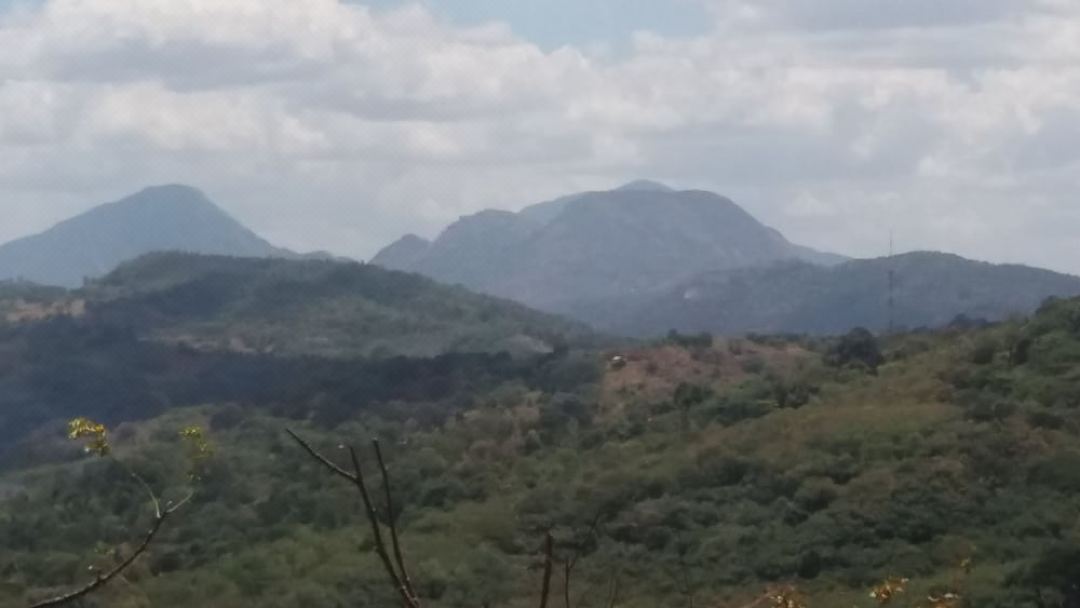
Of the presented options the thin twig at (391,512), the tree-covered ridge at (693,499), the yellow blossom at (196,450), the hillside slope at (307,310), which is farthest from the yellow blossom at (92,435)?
the hillside slope at (307,310)

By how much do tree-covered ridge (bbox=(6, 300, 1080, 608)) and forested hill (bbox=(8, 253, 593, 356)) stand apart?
52.0m

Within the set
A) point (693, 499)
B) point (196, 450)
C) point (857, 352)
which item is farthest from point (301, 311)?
point (196, 450)

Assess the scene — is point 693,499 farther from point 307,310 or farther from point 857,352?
point 307,310

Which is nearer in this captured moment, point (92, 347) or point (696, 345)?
point (696, 345)

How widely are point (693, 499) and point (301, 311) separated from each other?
96937 mm

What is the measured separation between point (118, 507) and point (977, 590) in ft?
104

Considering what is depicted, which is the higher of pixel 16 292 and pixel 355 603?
pixel 16 292

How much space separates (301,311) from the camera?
13650 cm

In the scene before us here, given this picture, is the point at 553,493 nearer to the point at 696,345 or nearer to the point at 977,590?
the point at 977,590

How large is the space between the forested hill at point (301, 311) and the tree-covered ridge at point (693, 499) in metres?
52.0

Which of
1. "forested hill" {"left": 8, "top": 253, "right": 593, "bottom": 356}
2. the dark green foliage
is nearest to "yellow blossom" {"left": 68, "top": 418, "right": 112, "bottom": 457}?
the dark green foliage

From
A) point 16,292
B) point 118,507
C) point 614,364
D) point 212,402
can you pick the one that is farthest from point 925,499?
point 16,292

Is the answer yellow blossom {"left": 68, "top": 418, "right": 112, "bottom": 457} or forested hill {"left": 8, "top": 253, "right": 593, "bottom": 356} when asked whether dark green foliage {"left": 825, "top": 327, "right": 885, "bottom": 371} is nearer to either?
forested hill {"left": 8, "top": 253, "right": 593, "bottom": 356}

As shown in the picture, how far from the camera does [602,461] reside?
49.2 metres
